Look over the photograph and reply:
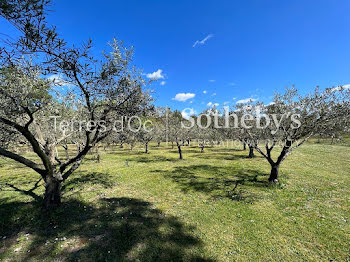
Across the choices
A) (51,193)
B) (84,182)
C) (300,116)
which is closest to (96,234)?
(51,193)

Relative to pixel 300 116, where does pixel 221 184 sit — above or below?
below

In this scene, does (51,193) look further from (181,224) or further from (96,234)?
(181,224)

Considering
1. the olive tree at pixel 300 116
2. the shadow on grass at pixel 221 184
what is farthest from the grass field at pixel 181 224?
the olive tree at pixel 300 116

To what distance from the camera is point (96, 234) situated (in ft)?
27.1

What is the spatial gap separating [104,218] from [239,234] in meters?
8.11

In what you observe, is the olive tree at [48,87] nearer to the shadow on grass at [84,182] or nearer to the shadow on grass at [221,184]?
the shadow on grass at [84,182]

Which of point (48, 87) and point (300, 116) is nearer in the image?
point (48, 87)

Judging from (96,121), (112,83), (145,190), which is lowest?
(145,190)

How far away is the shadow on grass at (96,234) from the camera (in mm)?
6891

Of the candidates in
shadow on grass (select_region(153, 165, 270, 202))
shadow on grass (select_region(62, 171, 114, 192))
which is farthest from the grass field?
shadow on grass (select_region(62, 171, 114, 192))

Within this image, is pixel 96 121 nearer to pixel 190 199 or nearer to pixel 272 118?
pixel 190 199

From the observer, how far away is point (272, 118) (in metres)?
14.8

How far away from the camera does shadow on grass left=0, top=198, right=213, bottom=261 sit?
6.89 m

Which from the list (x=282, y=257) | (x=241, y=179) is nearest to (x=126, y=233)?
(x=282, y=257)
